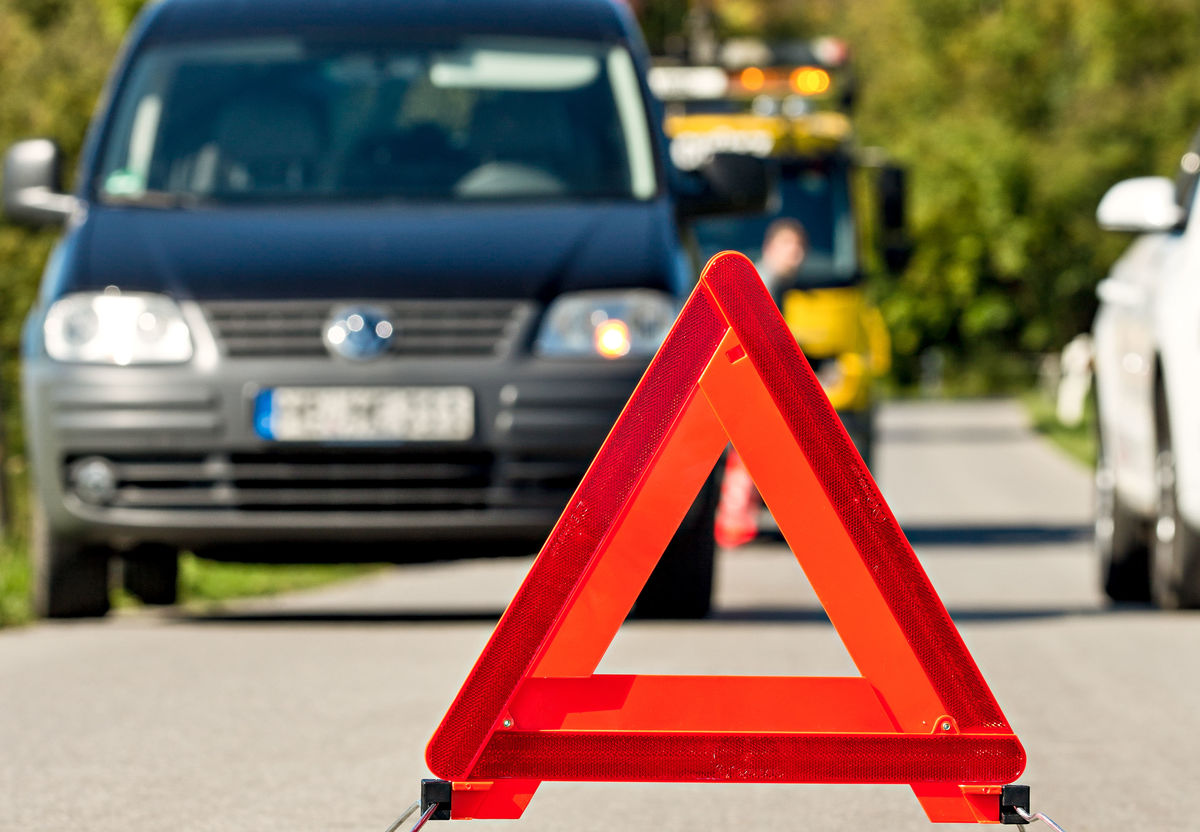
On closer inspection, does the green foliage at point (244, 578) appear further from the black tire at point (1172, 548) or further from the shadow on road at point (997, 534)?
the shadow on road at point (997, 534)

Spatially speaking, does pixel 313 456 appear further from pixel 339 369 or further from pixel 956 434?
pixel 956 434

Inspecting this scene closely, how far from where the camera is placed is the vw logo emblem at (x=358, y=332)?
8508 millimetres

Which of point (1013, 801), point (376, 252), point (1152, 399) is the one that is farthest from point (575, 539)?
point (1152, 399)

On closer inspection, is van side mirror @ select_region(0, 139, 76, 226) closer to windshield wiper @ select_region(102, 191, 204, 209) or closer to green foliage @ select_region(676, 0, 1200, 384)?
windshield wiper @ select_region(102, 191, 204, 209)

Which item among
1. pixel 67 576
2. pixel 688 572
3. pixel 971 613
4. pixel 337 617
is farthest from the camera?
pixel 971 613

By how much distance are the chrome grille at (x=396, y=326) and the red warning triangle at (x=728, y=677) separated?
403 centimetres

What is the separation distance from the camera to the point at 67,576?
30.1ft

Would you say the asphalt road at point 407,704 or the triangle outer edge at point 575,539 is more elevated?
the triangle outer edge at point 575,539

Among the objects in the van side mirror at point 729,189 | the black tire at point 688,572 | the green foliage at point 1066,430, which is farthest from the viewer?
the green foliage at point 1066,430

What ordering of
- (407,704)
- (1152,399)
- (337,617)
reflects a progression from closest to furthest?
1. (407,704)
2. (1152,399)
3. (337,617)

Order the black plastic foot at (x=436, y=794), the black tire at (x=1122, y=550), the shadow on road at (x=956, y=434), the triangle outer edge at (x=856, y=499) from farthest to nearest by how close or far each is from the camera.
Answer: the shadow on road at (x=956, y=434) < the black tire at (x=1122, y=550) < the triangle outer edge at (x=856, y=499) < the black plastic foot at (x=436, y=794)

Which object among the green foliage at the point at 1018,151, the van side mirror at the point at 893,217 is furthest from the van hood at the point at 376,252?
the green foliage at the point at 1018,151

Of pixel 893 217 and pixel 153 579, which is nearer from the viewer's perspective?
pixel 153 579

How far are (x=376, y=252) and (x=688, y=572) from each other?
5.00ft
